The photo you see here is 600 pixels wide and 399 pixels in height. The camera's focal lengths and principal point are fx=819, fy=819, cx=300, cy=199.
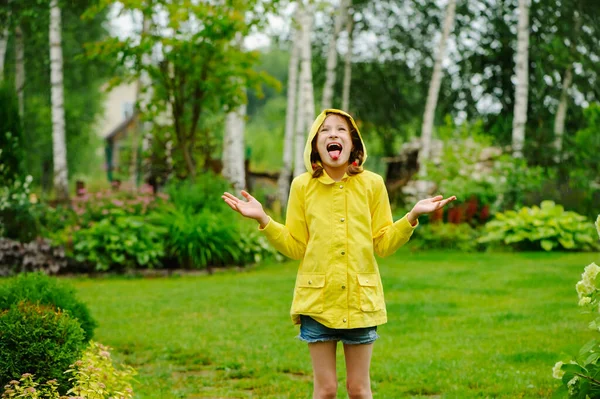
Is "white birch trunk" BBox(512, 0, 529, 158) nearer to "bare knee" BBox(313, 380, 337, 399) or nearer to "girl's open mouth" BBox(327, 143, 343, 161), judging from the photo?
"girl's open mouth" BBox(327, 143, 343, 161)

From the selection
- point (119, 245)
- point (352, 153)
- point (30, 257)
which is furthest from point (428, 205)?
point (30, 257)

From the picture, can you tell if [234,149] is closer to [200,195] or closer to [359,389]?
[200,195]

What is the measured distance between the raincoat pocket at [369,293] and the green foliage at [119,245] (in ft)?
28.1

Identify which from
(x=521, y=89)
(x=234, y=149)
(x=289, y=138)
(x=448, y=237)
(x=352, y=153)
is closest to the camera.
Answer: (x=352, y=153)

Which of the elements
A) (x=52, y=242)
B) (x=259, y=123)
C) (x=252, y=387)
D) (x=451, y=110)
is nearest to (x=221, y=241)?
(x=52, y=242)

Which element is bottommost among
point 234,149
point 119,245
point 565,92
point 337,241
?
point 119,245

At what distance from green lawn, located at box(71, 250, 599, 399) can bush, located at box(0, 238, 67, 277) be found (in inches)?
23.1

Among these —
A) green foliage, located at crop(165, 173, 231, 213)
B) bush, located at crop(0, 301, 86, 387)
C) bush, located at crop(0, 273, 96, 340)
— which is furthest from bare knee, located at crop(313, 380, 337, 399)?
green foliage, located at crop(165, 173, 231, 213)

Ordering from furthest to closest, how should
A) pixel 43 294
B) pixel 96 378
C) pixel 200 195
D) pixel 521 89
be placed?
pixel 521 89 < pixel 200 195 < pixel 43 294 < pixel 96 378

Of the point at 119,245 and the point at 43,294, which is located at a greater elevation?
the point at 43,294

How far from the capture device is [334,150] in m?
4.09

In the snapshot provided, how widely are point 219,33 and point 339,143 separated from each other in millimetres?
9692

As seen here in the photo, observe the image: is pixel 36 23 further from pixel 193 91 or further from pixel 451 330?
pixel 451 330

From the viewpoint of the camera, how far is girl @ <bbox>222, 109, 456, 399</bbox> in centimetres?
396
